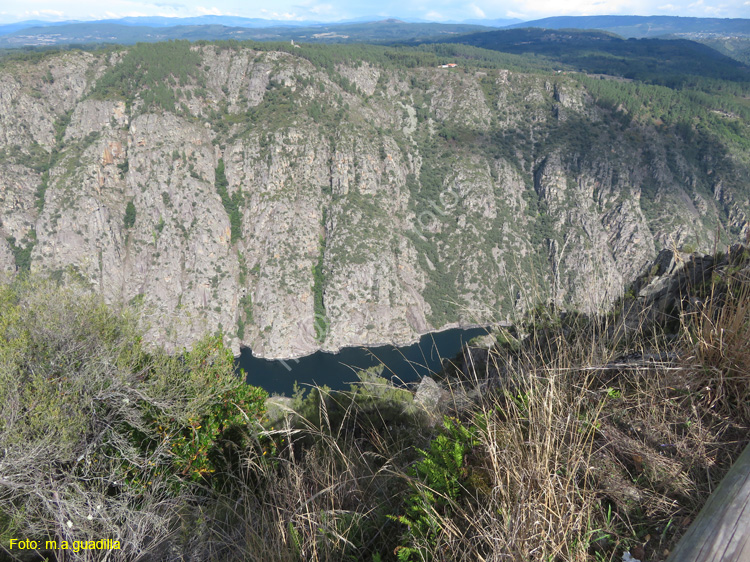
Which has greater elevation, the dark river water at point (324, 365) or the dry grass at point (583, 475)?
the dry grass at point (583, 475)

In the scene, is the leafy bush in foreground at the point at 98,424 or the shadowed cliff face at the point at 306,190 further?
the shadowed cliff face at the point at 306,190

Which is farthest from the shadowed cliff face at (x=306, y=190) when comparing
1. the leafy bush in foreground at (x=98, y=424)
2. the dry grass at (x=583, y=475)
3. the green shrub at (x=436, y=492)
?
the green shrub at (x=436, y=492)

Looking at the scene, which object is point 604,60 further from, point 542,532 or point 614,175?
point 542,532

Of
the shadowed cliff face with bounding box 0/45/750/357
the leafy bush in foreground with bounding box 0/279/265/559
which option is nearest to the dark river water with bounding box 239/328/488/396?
the shadowed cliff face with bounding box 0/45/750/357

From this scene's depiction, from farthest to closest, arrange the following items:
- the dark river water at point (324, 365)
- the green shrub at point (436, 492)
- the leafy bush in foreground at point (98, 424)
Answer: the dark river water at point (324, 365), the leafy bush in foreground at point (98, 424), the green shrub at point (436, 492)

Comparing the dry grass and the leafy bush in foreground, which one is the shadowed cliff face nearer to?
the leafy bush in foreground

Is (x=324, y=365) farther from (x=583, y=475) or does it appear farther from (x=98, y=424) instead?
(x=583, y=475)

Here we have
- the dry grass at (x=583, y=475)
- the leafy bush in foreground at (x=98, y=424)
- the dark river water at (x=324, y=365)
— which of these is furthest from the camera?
the dark river water at (x=324, y=365)

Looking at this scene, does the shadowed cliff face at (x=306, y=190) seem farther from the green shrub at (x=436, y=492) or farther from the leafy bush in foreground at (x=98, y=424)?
the green shrub at (x=436, y=492)
